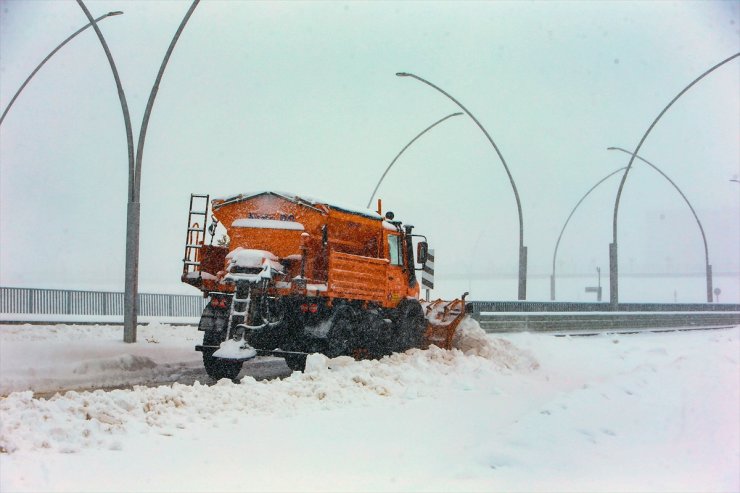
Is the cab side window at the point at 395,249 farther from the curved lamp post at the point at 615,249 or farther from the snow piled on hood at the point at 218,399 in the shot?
the curved lamp post at the point at 615,249

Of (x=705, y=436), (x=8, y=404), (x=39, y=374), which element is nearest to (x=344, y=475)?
(x=8, y=404)

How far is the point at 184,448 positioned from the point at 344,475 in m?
1.56

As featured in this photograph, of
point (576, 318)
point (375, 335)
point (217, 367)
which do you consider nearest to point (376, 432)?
point (217, 367)

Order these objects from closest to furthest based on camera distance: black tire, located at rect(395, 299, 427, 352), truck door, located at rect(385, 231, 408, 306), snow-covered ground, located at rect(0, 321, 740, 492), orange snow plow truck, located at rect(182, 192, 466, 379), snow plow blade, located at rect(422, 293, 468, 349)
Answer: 1. snow-covered ground, located at rect(0, 321, 740, 492)
2. orange snow plow truck, located at rect(182, 192, 466, 379)
3. truck door, located at rect(385, 231, 408, 306)
4. black tire, located at rect(395, 299, 427, 352)
5. snow plow blade, located at rect(422, 293, 468, 349)

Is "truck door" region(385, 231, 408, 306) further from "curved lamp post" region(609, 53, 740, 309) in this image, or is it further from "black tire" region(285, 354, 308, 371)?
"curved lamp post" region(609, 53, 740, 309)

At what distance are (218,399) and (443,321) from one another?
24.4ft

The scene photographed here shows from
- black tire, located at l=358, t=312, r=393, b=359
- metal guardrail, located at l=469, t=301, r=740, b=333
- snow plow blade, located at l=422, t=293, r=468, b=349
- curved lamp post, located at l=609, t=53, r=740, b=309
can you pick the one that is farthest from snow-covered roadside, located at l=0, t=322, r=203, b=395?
curved lamp post, located at l=609, t=53, r=740, b=309

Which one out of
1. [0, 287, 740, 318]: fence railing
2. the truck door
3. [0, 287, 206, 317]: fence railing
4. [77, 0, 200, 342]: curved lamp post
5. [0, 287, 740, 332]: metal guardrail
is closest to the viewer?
the truck door

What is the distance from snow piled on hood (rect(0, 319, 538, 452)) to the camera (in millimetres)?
6734

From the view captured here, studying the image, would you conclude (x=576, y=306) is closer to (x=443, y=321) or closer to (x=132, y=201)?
(x=443, y=321)

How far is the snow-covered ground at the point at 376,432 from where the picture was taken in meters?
6.03

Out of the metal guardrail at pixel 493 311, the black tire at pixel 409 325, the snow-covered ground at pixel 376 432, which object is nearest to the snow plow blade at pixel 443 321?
the black tire at pixel 409 325

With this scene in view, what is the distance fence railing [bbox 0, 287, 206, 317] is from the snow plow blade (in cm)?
1674

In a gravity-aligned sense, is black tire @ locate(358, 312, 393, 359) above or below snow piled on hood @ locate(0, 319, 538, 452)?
above
